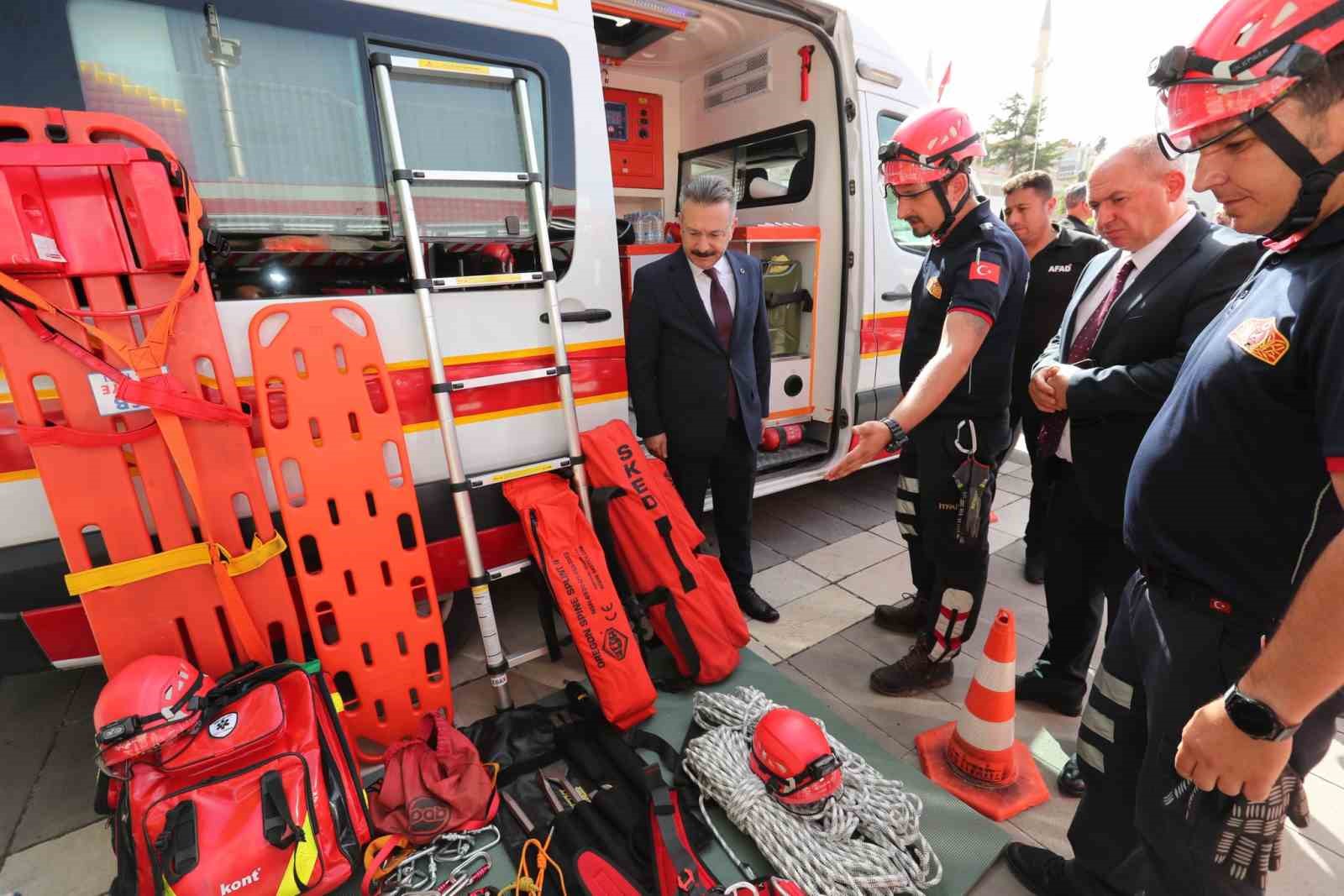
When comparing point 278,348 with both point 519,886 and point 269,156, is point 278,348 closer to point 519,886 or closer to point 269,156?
point 269,156

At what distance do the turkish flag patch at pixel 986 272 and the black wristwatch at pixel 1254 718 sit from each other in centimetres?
133

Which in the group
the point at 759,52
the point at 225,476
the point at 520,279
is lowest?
the point at 225,476

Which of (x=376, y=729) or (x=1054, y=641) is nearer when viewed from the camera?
(x=376, y=729)

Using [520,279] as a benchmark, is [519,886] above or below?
below

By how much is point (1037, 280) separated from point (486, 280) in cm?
271

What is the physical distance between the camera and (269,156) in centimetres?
183

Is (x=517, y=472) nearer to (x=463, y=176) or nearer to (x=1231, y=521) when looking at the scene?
(x=463, y=176)

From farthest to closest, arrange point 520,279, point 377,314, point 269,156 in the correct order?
point 520,279, point 377,314, point 269,156

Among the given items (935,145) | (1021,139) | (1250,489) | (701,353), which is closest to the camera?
(1250,489)

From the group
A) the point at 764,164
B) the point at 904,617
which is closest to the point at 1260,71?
the point at 904,617

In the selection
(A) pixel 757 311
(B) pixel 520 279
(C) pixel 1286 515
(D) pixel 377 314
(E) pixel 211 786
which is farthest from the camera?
(A) pixel 757 311

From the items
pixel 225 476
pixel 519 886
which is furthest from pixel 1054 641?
pixel 225 476

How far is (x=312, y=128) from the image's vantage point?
1.89 m

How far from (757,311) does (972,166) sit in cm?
98
